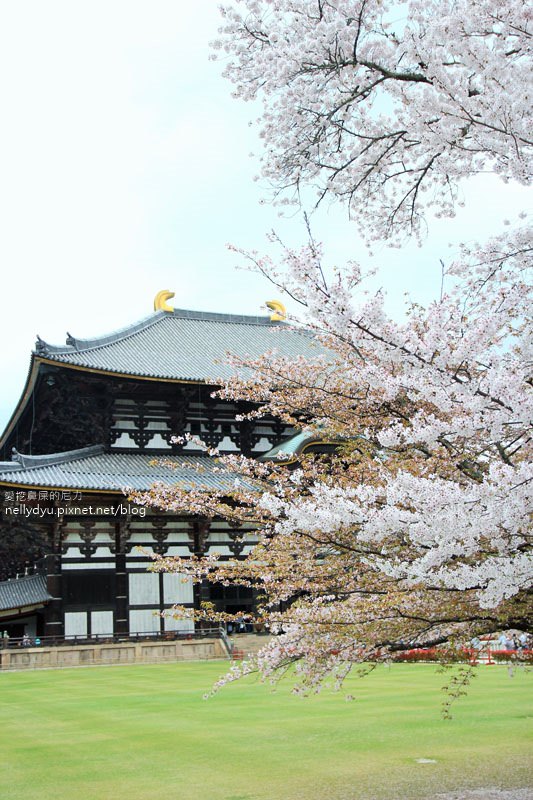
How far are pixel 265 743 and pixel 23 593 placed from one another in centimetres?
2149

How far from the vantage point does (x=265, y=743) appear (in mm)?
9516

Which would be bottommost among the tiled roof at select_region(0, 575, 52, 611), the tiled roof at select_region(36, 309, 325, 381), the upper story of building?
the tiled roof at select_region(0, 575, 52, 611)

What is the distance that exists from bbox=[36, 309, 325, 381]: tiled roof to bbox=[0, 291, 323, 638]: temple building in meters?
0.09

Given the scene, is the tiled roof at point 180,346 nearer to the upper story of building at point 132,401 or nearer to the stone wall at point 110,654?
the upper story of building at point 132,401

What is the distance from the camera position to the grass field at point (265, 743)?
7457 mm

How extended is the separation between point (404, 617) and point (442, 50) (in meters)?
4.73

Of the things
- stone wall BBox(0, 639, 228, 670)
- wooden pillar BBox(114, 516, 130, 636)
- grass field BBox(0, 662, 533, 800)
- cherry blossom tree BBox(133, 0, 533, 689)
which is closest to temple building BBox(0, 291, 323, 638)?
wooden pillar BBox(114, 516, 130, 636)

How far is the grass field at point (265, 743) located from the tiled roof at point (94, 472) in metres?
9.78

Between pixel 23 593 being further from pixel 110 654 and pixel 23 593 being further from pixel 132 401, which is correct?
pixel 132 401

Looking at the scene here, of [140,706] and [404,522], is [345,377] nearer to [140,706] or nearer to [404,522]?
[404,522]

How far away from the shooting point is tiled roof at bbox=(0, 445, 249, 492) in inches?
972

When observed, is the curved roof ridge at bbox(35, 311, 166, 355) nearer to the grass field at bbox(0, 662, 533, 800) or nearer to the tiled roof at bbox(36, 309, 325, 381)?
the tiled roof at bbox(36, 309, 325, 381)

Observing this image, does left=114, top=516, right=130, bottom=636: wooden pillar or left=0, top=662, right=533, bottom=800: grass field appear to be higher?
left=114, top=516, right=130, bottom=636: wooden pillar

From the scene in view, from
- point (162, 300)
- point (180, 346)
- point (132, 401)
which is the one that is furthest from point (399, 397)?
point (162, 300)
